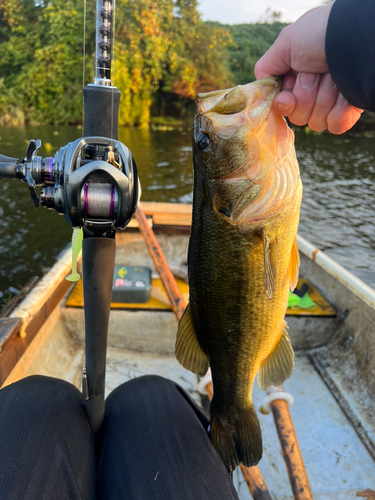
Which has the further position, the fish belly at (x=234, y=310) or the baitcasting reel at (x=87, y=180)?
the fish belly at (x=234, y=310)

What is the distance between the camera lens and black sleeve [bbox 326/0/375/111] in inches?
33.8

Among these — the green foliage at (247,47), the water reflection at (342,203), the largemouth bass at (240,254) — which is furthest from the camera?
the green foliage at (247,47)

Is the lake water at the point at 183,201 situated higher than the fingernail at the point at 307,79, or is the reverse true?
the fingernail at the point at 307,79

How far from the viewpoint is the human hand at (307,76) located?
1.01 m

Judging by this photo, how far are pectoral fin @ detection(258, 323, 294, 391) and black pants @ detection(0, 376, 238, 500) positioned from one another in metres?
0.34

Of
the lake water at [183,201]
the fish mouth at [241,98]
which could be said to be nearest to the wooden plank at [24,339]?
the fish mouth at [241,98]

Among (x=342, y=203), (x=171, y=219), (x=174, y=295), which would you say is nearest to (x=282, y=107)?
(x=174, y=295)

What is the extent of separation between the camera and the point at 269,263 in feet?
4.30

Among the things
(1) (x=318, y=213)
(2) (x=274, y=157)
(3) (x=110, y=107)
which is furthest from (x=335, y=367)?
(1) (x=318, y=213)

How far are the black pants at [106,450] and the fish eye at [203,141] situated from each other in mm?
1048

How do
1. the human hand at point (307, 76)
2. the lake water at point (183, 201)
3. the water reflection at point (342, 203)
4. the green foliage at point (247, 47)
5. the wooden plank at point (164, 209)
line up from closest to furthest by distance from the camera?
1. the human hand at point (307, 76)
2. the wooden plank at point (164, 209)
3. the lake water at point (183, 201)
4. the water reflection at point (342, 203)
5. the green foliage at point (247, 47)

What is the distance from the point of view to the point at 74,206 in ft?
3.66

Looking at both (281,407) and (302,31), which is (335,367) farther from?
(302,31)

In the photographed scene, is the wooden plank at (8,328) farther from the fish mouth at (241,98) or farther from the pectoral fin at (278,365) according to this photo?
the fish mouth at (241,98)
